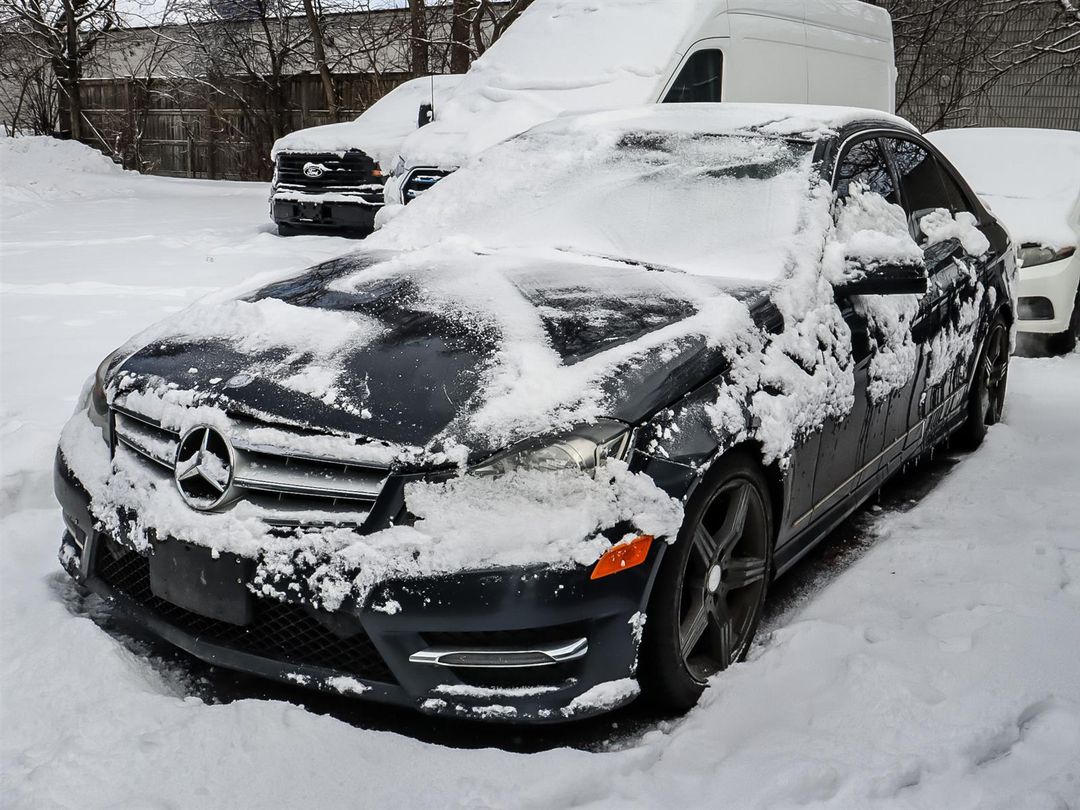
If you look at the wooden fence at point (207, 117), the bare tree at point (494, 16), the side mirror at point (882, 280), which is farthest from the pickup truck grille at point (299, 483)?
the wooden fence at point (207, 117)

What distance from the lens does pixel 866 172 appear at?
3957mm

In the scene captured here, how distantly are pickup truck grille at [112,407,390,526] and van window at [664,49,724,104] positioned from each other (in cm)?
623

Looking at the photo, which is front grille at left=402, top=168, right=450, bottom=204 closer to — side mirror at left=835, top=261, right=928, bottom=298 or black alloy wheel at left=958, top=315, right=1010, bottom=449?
black alloy wheel at left=958, top=315, right=1010, bottom=449

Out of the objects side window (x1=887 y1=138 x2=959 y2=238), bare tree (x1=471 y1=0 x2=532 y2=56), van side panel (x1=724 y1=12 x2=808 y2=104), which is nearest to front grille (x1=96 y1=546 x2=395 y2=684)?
side window (x1=887 y1=138 x2=959 y2=238)

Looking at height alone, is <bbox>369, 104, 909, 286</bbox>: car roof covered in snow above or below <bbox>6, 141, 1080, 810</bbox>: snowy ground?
above

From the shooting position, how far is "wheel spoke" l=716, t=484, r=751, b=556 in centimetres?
289

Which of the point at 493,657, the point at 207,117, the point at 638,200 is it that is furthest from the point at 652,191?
the point at 207,117

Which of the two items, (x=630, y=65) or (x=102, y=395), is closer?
(x=102, y=395)

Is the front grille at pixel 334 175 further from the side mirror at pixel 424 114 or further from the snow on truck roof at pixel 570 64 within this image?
the snow on truck roof at pixel 570 64

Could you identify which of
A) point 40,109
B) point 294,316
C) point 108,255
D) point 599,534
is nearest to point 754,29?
point 108,255

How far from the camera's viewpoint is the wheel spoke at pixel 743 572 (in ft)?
9.77

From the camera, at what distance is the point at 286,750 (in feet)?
8.20

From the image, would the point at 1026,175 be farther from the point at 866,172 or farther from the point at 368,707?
the point at 368,707

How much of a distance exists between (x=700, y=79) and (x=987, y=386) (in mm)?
4114
